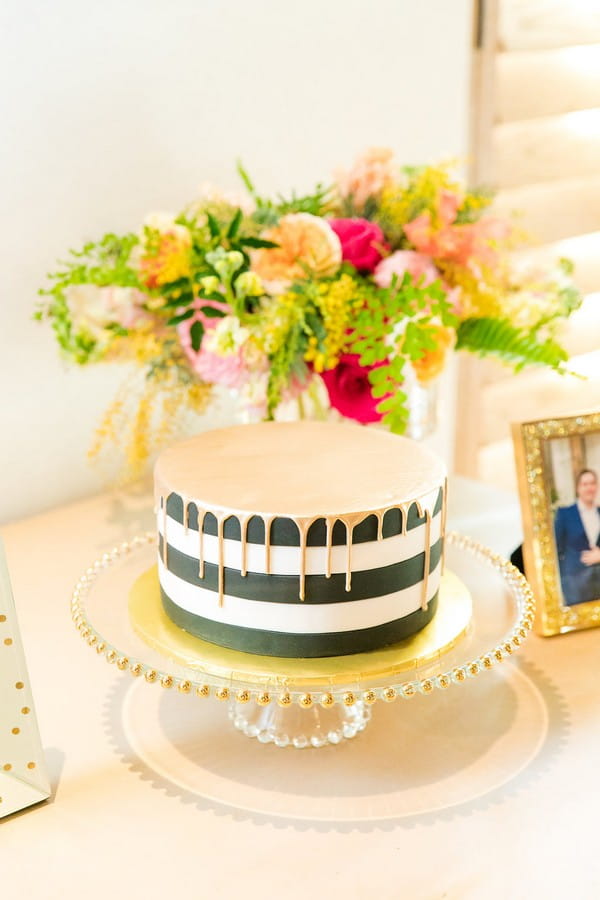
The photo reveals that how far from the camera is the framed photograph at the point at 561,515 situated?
912 millimetres

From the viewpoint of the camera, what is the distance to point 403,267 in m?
1.00

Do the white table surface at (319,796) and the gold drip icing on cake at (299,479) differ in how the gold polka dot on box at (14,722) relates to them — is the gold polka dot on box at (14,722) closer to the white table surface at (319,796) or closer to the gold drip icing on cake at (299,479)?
the white table surface at (319,796)

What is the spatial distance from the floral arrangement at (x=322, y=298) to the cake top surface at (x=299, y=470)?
0.42 ft

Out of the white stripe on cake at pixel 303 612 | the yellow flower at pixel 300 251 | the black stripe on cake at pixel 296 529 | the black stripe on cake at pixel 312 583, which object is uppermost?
the yellow flower at pixel 300 251

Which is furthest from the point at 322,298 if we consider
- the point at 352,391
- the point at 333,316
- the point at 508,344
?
the point at 508,344

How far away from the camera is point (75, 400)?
1.22 meters

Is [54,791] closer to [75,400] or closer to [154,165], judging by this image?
[75,400]

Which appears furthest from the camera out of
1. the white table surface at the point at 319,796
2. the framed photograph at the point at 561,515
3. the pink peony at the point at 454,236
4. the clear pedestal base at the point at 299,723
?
the pink peony at the point at 454,236

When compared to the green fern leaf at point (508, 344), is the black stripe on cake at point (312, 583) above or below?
below

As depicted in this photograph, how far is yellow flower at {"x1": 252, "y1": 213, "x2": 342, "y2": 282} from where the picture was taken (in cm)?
97

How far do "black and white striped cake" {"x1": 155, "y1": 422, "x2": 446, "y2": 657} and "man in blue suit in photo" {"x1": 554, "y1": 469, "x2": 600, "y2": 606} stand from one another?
19 cm

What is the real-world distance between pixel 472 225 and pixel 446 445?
2.71ft

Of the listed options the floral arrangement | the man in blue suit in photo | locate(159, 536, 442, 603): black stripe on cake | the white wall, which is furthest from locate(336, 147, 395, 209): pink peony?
locate(159, 536, 442, 603): black stripe on cake

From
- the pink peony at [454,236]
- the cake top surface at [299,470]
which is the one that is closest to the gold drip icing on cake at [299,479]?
the cake top surface at [299,470]
